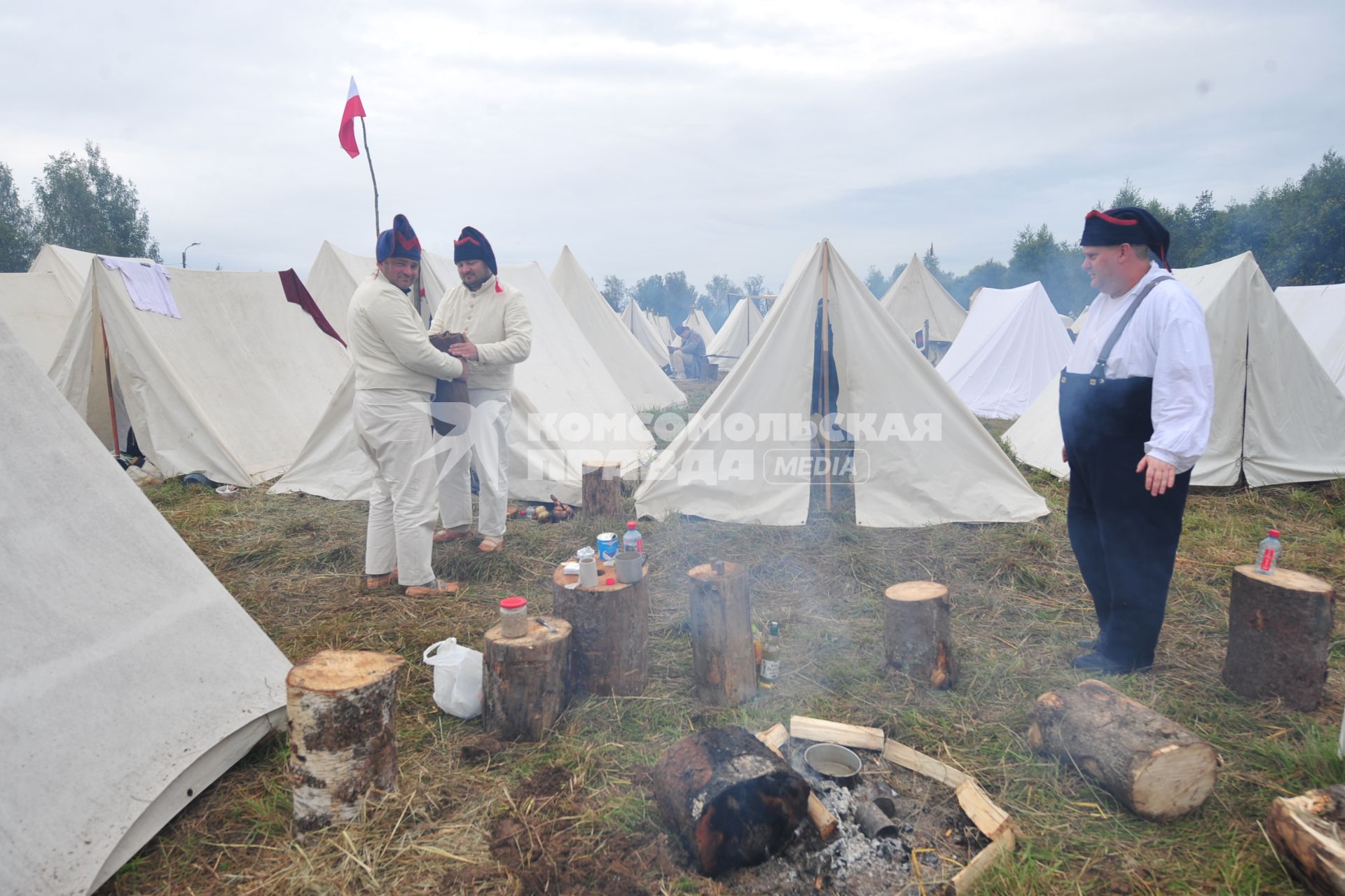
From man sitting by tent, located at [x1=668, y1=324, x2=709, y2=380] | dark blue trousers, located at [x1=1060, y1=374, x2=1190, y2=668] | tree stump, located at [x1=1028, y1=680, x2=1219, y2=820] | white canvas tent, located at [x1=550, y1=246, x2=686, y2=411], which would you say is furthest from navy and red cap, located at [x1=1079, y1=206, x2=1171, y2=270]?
man sitting by tent, located at [x1=668, y1=324, x2=709, y2=380]

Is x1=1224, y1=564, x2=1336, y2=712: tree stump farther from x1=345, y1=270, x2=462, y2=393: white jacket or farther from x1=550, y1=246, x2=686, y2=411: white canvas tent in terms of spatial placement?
x1=550, y1=246, x2=686, y2=411: white canvas tent

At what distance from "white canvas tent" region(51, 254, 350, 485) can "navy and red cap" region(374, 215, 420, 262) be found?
3.59m

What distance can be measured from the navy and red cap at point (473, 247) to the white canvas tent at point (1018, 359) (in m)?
7.52

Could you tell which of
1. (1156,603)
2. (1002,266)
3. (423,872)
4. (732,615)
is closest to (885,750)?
(732,615)

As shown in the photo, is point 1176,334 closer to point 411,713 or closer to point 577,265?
point 411,713

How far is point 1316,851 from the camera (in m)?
1.59

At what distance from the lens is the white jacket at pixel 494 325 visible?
13.0 ft

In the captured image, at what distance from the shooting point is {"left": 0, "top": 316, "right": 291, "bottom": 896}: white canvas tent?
5.33 feet

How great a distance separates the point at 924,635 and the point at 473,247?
3.08m

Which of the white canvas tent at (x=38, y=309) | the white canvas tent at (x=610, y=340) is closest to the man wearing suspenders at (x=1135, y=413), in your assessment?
the white canvas tent at (x=610, y=340)

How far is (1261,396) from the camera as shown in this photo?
5.42m

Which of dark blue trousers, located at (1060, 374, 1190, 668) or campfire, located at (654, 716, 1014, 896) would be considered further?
dark blue trousers, located at (1060, 374, 1190, 668)

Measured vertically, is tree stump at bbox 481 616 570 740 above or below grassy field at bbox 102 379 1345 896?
above

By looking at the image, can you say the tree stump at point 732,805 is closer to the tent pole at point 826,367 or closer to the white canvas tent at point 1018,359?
the tent pole at point 826,367
